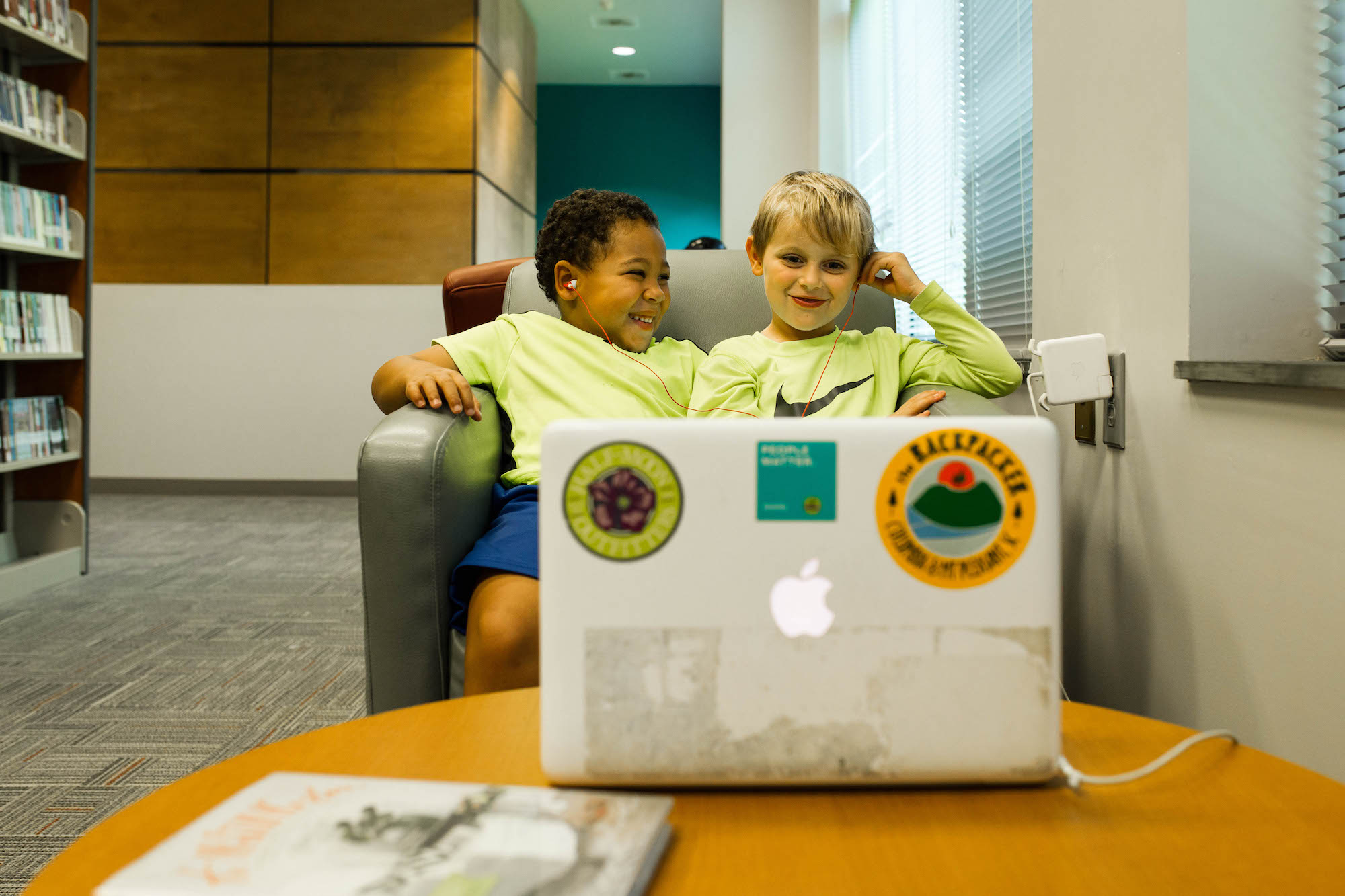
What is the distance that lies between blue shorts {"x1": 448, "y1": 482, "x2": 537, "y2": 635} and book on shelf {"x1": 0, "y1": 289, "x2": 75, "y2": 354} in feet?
7.59

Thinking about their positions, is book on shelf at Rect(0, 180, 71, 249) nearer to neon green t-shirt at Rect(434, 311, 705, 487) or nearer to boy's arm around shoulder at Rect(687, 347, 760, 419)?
neon green t-shirt at Rect(434, 311, 705, 487)

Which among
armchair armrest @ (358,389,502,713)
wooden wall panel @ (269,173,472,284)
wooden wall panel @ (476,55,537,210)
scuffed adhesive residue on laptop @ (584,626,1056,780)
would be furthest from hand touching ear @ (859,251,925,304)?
wooden wall panel @ (476,55,537,210)

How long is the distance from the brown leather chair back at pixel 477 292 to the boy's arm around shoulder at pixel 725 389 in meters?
0.69

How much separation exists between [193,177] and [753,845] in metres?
5.18

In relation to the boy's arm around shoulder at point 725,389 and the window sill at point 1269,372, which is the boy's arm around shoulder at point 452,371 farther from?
the window sill at point 1269,372

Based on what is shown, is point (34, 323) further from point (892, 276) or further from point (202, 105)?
point (892, 276)

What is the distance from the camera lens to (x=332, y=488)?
4941 millimetres

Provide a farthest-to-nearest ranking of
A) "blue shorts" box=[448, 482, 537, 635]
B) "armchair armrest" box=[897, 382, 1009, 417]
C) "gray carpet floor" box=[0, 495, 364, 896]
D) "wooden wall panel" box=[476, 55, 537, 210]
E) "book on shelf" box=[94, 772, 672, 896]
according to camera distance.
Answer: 1. "wooden wall panel" box=[476, 55, 537, 210]
2. "gray carpet floor" box=[0, 495, 364, 896]
3. "armchair armrest" box=[897, 382, 1009, 417]
4. "blue shorts" box=[448, 482, 537, 635]
5. "book on shelf" box=[94, 772, 672, 896]

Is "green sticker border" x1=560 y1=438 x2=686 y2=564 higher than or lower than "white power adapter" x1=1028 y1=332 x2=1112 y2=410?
lower

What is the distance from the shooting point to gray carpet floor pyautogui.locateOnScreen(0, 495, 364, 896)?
152cm

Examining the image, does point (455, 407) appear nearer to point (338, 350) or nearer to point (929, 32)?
point (929, 32)

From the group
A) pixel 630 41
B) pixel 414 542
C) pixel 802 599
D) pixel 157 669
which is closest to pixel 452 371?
pixel 414 542

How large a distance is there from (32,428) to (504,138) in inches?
120

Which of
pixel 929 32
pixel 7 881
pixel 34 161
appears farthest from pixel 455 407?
pixel 34 161
